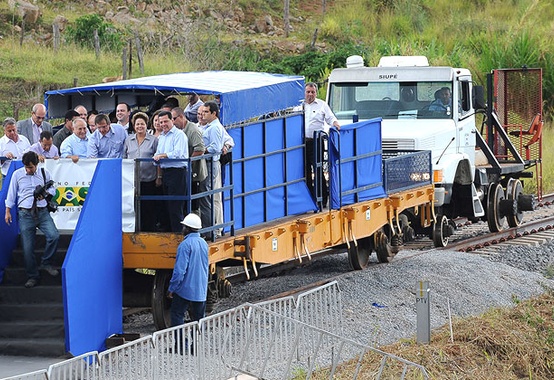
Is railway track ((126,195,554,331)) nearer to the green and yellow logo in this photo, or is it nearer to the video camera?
the green and yellow logo

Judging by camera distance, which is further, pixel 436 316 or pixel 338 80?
pixel 338 80

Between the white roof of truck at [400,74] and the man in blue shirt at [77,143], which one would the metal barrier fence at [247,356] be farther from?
the white roof of truck at [400,74]

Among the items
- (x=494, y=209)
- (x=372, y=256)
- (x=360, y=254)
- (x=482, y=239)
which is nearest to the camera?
(x=360, y=254)

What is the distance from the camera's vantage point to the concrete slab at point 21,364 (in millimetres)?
10510

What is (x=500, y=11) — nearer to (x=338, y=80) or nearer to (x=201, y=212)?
(x=338, y=80)

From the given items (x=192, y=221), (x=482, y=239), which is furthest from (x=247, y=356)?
(x=482, y=239)

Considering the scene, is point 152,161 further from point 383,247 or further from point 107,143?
point 383,247

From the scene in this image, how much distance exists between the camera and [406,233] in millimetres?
17078

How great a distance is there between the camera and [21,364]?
1083 centimetres

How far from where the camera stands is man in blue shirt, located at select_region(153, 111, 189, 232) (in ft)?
37.7

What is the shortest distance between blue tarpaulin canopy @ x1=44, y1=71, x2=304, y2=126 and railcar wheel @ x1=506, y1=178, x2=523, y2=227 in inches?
328

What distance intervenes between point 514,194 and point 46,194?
40.1 ft

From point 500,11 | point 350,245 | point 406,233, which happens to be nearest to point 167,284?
point 350,245

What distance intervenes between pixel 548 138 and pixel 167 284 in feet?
67.7
